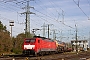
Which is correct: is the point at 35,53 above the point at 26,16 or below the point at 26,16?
below

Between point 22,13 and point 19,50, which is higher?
point 22,13

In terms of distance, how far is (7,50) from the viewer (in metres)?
68.7

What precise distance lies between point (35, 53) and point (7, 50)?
87.6ft

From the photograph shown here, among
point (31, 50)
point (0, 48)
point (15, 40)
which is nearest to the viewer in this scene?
point (31, 50)

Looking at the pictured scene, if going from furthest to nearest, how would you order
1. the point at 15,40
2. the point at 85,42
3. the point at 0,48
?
the point at 85,42
the point at 15,40
the point at 0,48

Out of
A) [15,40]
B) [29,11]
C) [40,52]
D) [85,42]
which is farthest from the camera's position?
[85,42]

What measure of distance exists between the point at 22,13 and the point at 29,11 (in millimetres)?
3000

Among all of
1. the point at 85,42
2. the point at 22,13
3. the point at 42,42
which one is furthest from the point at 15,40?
the point at 85,42

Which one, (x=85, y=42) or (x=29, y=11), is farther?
(x=85, y=42)

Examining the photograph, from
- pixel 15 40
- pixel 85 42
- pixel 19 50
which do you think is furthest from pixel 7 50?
pixel 85 42

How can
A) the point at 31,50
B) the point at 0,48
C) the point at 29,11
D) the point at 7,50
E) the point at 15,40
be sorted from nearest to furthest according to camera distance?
the point at 31,50 < the point at 29,11 < the point at 0,48 < the point at 7,50 < the point at 15,40

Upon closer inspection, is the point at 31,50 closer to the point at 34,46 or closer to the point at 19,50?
the point at 34,46

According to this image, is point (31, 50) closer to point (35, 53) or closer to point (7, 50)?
point (35, 53)

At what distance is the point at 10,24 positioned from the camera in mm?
70500
